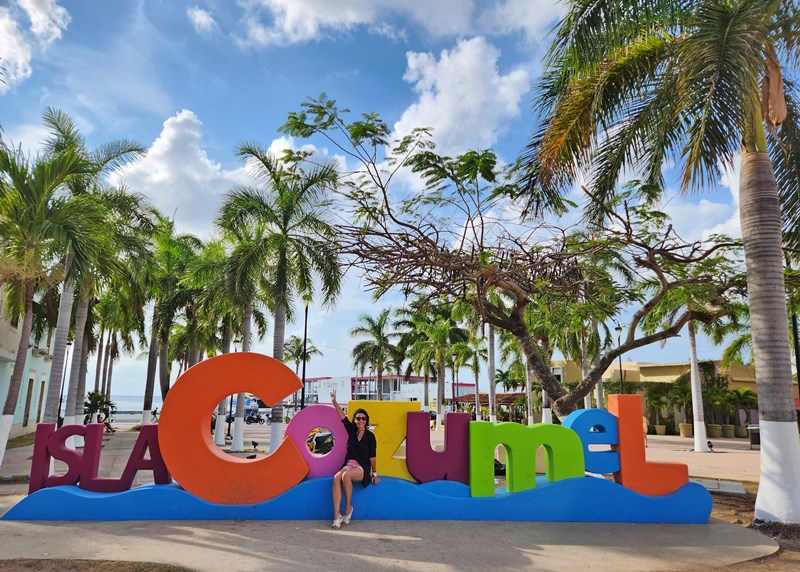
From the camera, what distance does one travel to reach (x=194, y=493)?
7367 millimetres

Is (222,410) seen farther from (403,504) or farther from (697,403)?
(697,403)

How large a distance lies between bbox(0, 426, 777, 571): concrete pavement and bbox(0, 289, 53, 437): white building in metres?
16.8

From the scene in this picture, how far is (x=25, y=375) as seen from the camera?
25.7 meters

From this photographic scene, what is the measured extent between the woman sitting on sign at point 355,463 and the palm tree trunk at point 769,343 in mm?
5463

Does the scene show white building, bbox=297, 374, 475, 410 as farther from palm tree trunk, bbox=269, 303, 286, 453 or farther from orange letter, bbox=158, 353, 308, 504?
orange letter, bbox=158, 353, 308, 504

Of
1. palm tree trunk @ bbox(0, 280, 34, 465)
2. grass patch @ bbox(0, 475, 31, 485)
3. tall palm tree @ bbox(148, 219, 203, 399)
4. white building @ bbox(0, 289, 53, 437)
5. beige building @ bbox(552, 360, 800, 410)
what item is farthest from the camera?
beige building @ bbox(552, 360, 800, 410)

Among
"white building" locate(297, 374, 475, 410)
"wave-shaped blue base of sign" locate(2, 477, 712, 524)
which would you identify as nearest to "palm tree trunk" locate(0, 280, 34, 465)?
"wave-shaped blue base of sign" locate(2, 477, 712, 524)

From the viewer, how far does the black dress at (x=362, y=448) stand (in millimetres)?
7488

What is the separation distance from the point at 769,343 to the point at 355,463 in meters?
6.16

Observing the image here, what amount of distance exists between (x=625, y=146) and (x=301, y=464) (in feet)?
24.9

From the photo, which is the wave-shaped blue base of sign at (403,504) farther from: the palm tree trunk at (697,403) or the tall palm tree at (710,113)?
the palm tree trunk at (697,403)

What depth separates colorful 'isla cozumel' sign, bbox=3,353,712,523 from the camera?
24.1 ft

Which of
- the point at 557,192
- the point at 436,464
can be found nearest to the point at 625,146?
the point at 557,192

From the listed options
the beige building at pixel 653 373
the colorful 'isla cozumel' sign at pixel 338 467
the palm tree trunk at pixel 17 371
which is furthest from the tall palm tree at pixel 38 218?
the beige building at pixel 653 373
